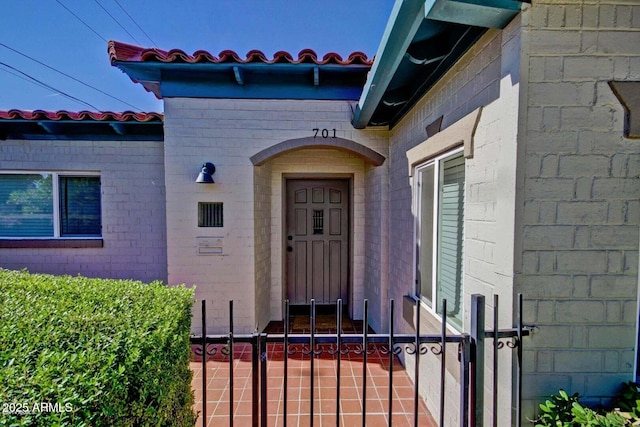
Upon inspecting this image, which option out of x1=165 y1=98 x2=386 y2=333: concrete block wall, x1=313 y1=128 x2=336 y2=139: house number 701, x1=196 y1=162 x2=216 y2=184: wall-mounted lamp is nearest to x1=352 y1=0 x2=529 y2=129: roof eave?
x1=313 y1=128 x2=336 y2=139: house number 701

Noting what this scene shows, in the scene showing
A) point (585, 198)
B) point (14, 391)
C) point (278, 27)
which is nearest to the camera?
point (14, 391)

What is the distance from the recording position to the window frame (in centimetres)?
241

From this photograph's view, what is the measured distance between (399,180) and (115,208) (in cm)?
436

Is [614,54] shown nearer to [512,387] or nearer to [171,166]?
[512,387]

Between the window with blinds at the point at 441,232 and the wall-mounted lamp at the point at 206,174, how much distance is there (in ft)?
8.59

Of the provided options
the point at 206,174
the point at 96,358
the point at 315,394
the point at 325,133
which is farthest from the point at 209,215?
the point at 96,358

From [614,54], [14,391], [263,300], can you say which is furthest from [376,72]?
[263,300]

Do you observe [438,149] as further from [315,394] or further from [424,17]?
[315,394]

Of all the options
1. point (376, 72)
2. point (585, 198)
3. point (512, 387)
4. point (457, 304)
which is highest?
point (376, 72)

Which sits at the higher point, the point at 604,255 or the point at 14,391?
the point at 604,255

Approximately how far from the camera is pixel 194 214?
4047mm

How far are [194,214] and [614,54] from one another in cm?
421

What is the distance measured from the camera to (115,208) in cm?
469

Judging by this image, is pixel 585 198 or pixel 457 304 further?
pixel 457 304
